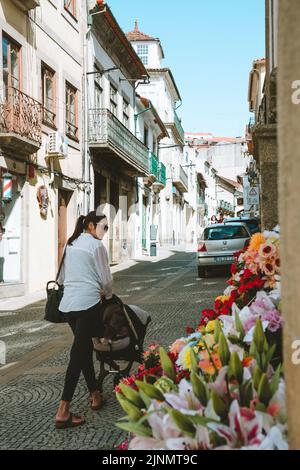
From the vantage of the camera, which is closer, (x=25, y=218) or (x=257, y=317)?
(x=257, y=317)

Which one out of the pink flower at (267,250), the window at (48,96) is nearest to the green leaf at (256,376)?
the pink flower at (267,250)

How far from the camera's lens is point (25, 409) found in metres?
5.02

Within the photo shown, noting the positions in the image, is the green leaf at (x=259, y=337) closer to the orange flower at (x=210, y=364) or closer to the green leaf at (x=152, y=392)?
the orange flower at (x=210, y=364)

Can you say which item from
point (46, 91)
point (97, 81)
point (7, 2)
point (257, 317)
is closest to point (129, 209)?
point (97, 81)

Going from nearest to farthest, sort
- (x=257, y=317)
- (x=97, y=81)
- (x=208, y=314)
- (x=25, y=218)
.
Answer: (x=257, y=317) < (x=208, y=314) < (x=25, y=218) < (x=97, y=81)

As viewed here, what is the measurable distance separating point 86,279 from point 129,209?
22955mm

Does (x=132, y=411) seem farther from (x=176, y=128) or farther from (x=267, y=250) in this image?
(x=176, y=128)

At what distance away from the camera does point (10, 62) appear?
45.8 ft

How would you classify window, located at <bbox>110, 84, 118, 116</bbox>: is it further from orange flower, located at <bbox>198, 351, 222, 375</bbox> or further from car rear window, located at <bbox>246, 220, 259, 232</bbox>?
orange flower, located at <bbox>198, 351, 222, 375</bbox>

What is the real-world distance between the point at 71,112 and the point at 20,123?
5.33 metres

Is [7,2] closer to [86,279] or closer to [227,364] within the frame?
[86,279]

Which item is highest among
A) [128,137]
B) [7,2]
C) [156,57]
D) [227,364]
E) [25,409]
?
[156,57]

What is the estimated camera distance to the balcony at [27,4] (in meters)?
13.9

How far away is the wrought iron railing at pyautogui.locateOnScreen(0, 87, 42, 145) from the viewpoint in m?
13.0
